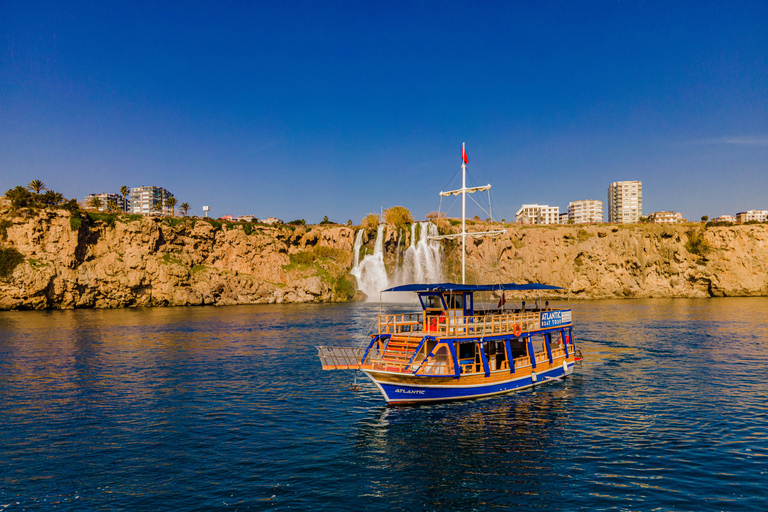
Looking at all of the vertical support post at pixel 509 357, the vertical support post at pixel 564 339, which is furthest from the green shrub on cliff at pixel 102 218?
the vertical support post at pixel 564 339

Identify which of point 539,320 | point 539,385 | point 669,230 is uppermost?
point 669,230

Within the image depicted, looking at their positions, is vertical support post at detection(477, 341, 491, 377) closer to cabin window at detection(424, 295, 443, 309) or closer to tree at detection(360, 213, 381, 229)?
cabin window at detection(424, 295, 443, 309)

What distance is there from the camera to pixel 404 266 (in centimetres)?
12225

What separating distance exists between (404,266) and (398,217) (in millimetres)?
16518

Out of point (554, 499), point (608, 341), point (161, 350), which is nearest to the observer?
point (554, 499)

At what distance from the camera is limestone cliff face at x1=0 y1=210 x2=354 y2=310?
91.4 meters

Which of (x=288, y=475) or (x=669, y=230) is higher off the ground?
(x=669, y=230)

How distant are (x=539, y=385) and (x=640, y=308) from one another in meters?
70.8

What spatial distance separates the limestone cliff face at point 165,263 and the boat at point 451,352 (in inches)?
3382

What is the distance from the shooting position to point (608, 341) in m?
52.4

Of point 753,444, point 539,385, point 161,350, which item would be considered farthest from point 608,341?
point 161,350

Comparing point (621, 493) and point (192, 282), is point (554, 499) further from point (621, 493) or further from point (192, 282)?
point (192, 282)

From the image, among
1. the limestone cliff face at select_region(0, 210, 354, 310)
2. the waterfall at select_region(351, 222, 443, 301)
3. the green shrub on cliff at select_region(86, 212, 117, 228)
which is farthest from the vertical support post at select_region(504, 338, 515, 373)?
the green shrub on cliff at select_region(86, 212, 117, 228)

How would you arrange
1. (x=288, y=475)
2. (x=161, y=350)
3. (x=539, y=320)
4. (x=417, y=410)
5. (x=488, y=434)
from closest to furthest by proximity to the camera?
(x=288, y=475) < (x=488, y=434) < (x=417, y=410) < (x=539, y=320) < (x=161, y=350)
